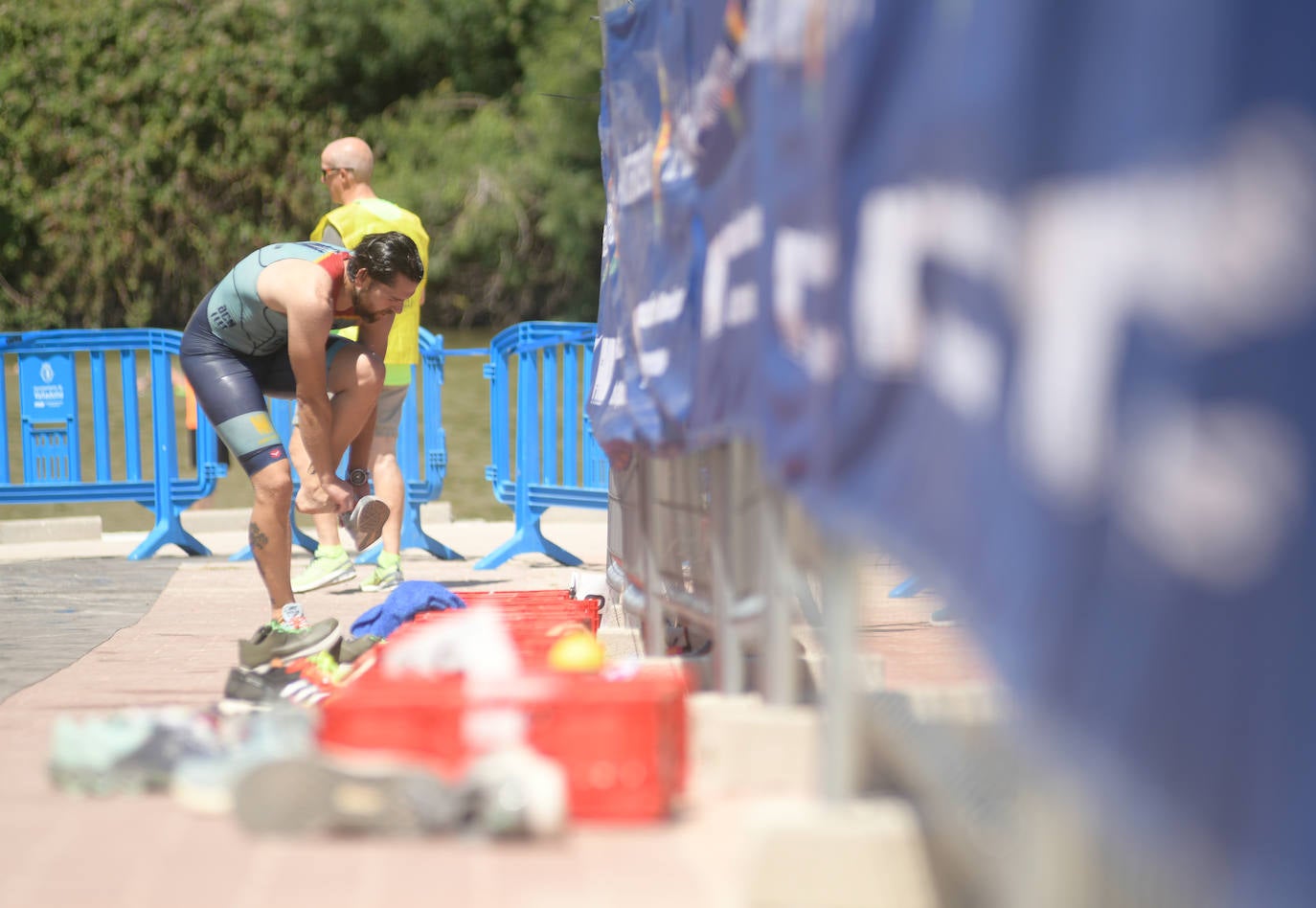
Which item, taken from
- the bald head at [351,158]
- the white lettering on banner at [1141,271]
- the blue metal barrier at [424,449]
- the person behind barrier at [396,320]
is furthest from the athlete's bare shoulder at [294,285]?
the blue metal barrier at [424,449]

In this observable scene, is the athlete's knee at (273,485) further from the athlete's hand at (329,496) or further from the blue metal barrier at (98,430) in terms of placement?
the blue metal barrier at (98,430)

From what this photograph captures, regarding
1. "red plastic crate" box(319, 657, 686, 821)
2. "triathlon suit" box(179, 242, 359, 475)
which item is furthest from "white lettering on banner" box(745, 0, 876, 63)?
"triathlon suit" box(179, 242, 359, 475)

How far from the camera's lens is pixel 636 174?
190 inches

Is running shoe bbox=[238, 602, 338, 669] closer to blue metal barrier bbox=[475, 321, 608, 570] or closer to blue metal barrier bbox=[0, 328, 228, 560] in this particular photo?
blue metal barrier bbox=[475, 321, 608, 570]

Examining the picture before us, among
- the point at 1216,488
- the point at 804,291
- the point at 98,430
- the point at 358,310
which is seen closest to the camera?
the point at 1216,488

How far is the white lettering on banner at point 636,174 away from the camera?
4.61 meters

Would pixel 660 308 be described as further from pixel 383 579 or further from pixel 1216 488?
pixel 383 579

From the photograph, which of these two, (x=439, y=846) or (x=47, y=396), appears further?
(x=47, y=396)

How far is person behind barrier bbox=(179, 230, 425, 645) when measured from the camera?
527cm

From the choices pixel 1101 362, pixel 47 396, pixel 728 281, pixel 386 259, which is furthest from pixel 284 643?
pixel 47 396

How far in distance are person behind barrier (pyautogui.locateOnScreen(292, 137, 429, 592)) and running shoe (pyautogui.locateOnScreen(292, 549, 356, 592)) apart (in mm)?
188

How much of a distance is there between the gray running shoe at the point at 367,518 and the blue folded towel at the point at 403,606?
31cm

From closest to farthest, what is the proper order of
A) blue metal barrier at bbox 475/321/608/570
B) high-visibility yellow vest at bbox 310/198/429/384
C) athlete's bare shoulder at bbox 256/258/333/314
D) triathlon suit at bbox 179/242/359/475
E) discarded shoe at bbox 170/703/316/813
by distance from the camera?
discarded shoe at bbox 170/703/316/813 → athlete's bare shoulder at bbox 256/258/333/314 → triathlon suit at bbox 179/242/359/475 → high-visibility yellow vest at bbox 310/198/429/384 → blue metal barrier at bbox 475/321/608/570

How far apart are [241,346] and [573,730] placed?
2.75 metres
